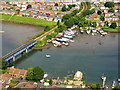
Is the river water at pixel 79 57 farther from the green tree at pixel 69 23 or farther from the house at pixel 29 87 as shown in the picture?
the green tree at pixel 69 23

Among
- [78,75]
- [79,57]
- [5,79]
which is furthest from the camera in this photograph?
[79,57]

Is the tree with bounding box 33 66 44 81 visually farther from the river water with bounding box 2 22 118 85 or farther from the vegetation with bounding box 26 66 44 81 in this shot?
the river water with bounding box 2 22 118 85

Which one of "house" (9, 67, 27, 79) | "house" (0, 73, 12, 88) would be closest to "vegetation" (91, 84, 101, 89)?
"house" (9, 67, 27, 79)

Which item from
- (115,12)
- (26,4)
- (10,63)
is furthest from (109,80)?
(26,4)

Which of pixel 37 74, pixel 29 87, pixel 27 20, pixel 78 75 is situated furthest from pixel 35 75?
pixel 27 20

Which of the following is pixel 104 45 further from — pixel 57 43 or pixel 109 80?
pixel 109 80

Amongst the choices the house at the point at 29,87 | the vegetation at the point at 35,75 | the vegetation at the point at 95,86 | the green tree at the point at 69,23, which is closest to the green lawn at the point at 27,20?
the green tree at the point at 69,23

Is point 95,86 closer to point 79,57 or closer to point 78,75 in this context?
point 78,75
